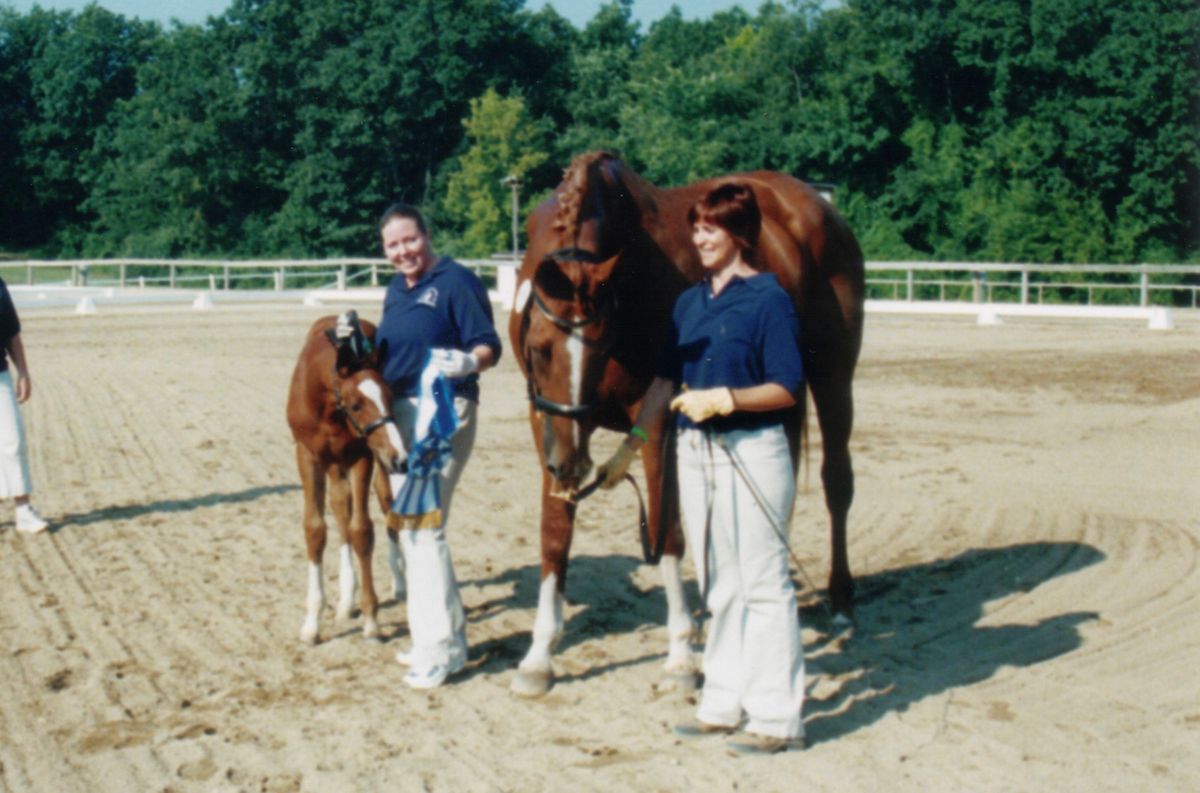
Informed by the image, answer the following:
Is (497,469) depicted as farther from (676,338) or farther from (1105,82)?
(1105,82)

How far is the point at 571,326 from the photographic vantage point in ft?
16.3

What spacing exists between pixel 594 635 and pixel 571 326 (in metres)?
2.14

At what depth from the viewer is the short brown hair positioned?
4.59m

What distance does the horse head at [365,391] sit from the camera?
224 inches

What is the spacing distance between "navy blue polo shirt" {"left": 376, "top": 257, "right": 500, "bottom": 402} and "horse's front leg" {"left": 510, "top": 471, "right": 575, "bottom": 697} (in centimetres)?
73

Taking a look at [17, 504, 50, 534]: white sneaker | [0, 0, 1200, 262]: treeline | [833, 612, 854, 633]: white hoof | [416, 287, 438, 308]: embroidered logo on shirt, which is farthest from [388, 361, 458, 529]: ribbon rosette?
Answer: [0, 0, 1200, 262]: treeline

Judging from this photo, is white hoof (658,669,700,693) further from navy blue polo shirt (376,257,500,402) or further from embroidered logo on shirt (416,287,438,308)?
embroidered logo on shirt (416,287,438,308)

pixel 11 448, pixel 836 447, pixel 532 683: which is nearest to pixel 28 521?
pixel 11 448

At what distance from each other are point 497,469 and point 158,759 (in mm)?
6513

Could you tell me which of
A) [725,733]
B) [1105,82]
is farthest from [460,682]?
[1105,82]

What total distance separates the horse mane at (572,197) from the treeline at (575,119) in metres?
38.4

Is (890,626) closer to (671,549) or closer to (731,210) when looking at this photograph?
(671,549)

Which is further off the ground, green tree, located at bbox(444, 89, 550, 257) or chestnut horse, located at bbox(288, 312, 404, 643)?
green tree, located at bbox(444, 89, 550, 257)

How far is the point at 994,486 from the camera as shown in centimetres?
1028
